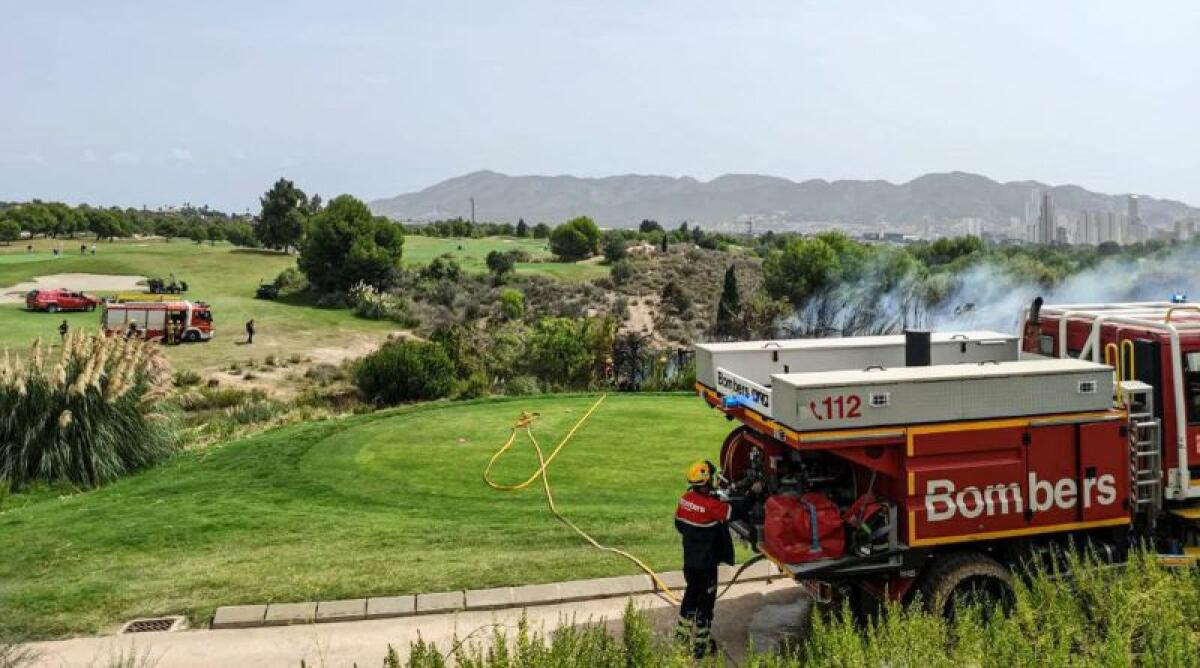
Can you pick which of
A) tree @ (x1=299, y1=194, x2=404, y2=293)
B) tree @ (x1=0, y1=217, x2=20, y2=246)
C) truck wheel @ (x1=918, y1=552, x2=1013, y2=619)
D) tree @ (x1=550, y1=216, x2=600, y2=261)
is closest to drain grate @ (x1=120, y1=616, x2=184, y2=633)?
truck wheel @ (x1=918, y1=552, x2=1013, y2=619)

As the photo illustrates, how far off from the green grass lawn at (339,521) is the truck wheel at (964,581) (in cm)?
308

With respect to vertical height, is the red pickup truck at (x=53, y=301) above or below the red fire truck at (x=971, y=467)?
above

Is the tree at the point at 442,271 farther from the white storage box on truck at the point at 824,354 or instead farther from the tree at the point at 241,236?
the white storage box on truck at the point at 824,354

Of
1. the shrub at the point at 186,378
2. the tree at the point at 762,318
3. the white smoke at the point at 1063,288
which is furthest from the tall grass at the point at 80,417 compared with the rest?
the white smoke at the point at 1063,288

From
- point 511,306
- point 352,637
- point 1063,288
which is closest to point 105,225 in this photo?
point 511,306

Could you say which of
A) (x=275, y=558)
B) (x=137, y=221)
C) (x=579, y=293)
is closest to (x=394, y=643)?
(x=275, y=558)

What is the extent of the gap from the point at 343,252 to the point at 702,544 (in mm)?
54196

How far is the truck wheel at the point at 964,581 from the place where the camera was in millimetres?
7320

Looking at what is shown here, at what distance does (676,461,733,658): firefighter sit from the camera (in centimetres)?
779

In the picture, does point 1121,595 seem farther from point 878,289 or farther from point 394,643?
point 878,289

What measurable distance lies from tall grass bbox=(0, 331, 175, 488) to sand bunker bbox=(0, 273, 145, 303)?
148 feet

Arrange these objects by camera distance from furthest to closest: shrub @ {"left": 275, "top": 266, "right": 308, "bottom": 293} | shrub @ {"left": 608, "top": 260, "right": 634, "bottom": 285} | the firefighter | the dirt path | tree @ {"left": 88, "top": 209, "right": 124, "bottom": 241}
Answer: tree @ {"left": 88, "top": 209, "right": 124, "bottom": 241}, shrub @ {"left": 608, "top": 260, "right": 634, "bottom": 285}, shrub @ {"left": 275, "top": 266, "right": 308, "bottom": 293}, the dirt path, the firefighter

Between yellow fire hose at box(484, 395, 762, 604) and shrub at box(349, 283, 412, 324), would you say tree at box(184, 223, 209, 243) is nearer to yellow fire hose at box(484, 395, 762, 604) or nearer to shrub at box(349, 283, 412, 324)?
shrub at box(349, 283, 412, 324)

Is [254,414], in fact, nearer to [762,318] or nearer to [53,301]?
[762,318]
